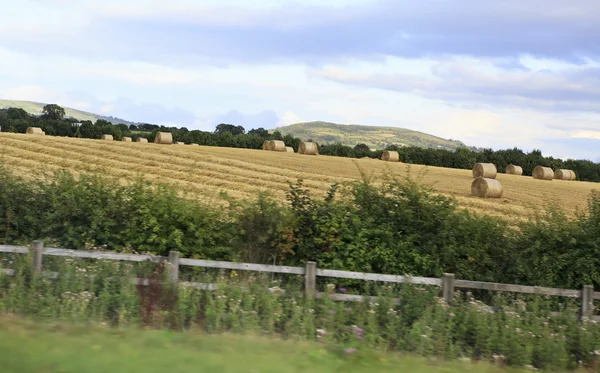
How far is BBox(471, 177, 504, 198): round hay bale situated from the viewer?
29144 millimetres

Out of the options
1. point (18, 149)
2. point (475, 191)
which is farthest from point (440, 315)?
point (18, 149)

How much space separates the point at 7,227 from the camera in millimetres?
12883

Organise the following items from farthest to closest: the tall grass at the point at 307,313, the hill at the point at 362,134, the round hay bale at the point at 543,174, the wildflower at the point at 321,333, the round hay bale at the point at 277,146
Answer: the hill at the point at 362,134 → the round hay bale at the point at 277,146 → the round hay bale at the point at 543,174 → the tall grass at the point at 307,313 → the wildflower at the point at 321,333

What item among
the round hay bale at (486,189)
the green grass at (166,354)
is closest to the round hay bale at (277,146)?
the round hay bale at (486,189)

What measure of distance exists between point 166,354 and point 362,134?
456 ft

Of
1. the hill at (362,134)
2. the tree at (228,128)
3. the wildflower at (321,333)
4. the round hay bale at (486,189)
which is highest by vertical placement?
the hill at (362,134)

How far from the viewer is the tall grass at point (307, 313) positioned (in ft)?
30.2

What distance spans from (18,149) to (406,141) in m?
110

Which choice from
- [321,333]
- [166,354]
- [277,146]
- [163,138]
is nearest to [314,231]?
[321,333]

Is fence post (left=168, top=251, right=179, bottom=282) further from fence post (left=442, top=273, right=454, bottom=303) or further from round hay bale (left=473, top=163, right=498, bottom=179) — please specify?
round hay bale (left=473, top=163, right=498, bottom=179)

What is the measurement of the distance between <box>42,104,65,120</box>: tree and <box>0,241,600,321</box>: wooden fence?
7227cm

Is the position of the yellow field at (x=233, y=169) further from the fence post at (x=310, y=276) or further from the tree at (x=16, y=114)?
the tree at (x=16, y=114)

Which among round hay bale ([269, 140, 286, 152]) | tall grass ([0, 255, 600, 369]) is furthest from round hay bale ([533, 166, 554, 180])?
tall grass ([0, 255, 600, 369])

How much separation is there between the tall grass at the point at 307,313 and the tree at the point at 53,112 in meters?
72.1
